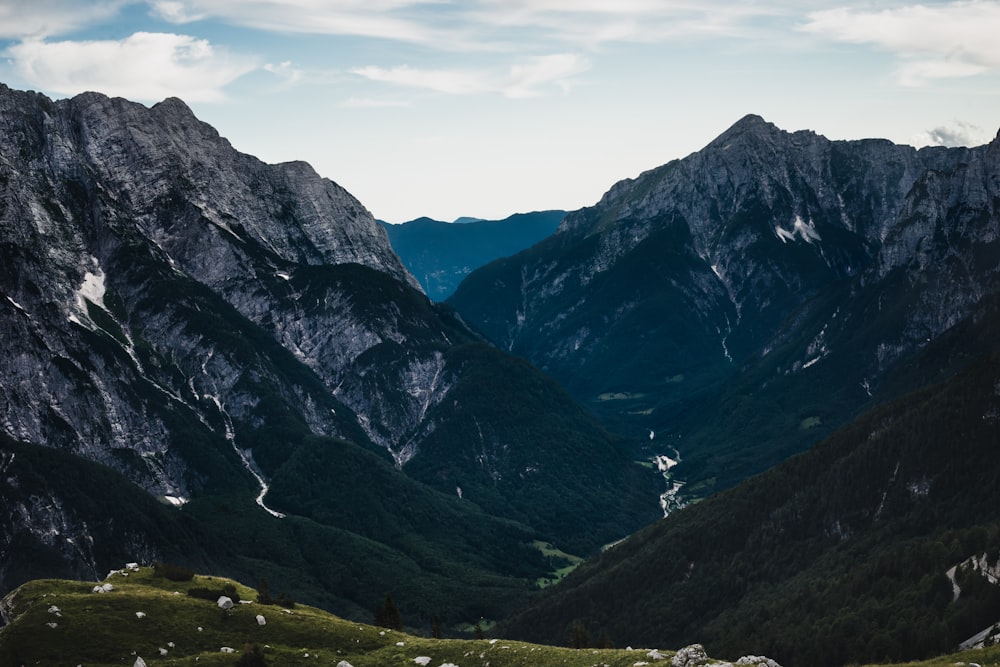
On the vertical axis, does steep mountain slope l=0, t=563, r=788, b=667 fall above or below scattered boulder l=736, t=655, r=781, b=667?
above

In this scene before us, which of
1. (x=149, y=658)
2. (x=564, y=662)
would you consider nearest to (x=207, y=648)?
(x=149, y=658)

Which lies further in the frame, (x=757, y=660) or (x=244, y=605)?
(x=244, y=605)

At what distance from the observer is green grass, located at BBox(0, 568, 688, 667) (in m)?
164

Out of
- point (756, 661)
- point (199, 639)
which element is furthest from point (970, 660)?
point (199, 639)

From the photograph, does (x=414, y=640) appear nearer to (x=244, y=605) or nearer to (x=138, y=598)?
(x=244, y=605)

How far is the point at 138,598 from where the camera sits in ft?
599

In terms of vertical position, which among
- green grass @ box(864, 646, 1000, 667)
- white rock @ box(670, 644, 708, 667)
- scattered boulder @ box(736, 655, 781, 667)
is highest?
white rock @ box(670, 644, 708, 667)

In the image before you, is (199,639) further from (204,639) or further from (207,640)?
(207,640)

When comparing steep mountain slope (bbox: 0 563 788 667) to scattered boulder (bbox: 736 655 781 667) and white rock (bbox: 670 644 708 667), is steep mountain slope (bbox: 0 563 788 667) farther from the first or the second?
scattered boulder (bbox: 736 655 781 667)

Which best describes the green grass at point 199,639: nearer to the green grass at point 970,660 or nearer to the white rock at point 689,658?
the white rock at point 689,658

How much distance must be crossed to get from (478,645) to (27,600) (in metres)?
73.0

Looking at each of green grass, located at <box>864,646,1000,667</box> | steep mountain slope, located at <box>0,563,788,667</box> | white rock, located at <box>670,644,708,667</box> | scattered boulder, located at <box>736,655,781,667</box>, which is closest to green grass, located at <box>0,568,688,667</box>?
steep mountain slope, located at <box>0,563,788,667</box>

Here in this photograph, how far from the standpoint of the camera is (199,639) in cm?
17438

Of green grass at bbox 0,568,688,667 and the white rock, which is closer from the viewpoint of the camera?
the white rock
